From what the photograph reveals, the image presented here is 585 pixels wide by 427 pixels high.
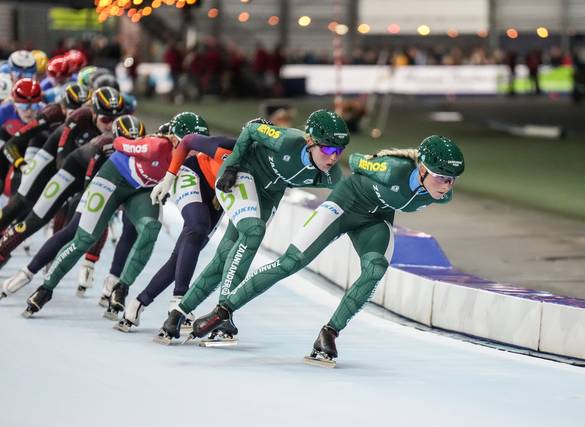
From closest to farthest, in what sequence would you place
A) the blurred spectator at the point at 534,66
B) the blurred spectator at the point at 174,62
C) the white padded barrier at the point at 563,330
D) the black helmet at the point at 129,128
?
1. the white padded barrier at the point at 563,330
2. the black helmet at the point at 129,128
3. the blurred spectator at the point at 174,62
4. the blurred spectator at the point at 534,66

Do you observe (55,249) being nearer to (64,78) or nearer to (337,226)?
(337,226)

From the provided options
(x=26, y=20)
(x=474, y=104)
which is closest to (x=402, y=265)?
(x=474, y=104)

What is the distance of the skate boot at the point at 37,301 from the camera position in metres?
9.24

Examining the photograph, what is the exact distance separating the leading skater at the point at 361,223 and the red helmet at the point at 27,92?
169 inches

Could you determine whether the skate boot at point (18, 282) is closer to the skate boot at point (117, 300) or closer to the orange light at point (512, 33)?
the skate boot at point (117, 300)

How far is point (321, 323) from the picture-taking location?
934 cm

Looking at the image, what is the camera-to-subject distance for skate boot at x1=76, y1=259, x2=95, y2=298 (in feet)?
33.8

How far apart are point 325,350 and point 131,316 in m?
1.62

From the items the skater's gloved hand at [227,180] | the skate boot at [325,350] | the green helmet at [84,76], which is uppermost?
the green helmet at [84,76]

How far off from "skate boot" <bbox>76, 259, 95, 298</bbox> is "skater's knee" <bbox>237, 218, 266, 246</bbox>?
98.7 inches

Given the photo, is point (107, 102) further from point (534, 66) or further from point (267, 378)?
point (534, 66)

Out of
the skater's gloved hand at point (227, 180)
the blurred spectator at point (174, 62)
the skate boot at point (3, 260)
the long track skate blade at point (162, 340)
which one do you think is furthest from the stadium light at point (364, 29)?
the long track skate blade at point (162, 340)

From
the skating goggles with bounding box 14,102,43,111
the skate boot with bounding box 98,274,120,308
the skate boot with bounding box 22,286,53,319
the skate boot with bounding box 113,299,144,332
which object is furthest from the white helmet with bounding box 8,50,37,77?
the skate boot with bounding box 113,299,144,332

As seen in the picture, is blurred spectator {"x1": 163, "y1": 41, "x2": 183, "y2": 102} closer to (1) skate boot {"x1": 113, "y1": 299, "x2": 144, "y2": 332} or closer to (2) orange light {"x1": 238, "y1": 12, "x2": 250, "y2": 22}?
(2) orange light {"x1": 238, "y1": 12, "x2": 250, "y2": 22}
